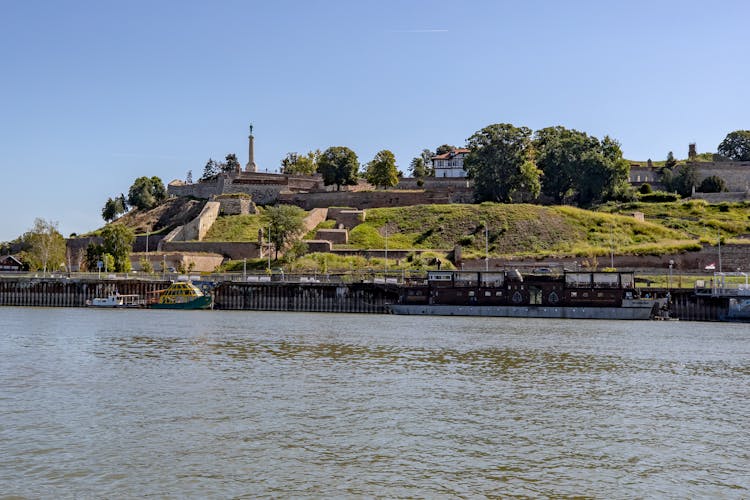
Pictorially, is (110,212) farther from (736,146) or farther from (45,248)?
(736,146)

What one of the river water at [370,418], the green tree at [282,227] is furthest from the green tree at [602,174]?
the river water at [370,418]

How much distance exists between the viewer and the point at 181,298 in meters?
85.8

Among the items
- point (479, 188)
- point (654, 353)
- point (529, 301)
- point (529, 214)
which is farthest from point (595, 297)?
point (479, 188)

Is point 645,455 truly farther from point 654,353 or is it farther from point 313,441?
point 654,353

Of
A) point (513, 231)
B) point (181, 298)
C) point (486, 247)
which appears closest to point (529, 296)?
point (486, 247)

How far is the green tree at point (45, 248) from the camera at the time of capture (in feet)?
355

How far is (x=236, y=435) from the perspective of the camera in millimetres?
22688

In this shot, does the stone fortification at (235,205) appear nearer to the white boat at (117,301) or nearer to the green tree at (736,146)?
the white boat at (117,301)

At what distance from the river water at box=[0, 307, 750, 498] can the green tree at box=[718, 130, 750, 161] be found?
12869 cm

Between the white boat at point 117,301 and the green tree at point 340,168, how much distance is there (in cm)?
5315

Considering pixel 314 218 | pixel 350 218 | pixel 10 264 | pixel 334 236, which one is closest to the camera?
pixel 334 236

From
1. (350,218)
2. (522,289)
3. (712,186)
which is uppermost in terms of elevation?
(712,186)

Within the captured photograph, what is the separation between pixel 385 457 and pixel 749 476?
358 inches

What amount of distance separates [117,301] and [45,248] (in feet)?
89.3
